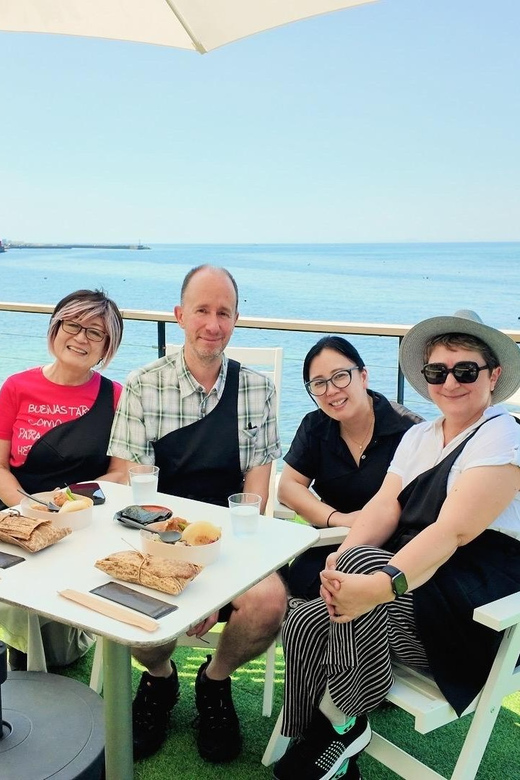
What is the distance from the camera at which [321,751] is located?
191cm

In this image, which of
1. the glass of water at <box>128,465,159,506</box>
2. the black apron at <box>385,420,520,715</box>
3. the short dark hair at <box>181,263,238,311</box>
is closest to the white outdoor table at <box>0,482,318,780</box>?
the glass of water at <box>128,465,159,506</box>

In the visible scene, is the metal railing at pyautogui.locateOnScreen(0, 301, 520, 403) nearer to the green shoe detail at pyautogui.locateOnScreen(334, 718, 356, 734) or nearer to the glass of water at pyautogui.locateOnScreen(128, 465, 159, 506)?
the glass of water at pyautogui.locateOnScreen(128, 465, 159, 506)

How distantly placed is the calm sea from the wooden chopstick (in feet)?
43.4

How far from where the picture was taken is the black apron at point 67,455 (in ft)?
8.87

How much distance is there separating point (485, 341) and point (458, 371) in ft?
0.52

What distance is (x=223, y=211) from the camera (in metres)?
51.4

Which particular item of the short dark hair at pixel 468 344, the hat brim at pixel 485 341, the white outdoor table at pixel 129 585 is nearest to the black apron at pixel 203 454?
the white outdoor table at pixel 129 585

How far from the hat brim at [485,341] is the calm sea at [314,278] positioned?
12.3 meters

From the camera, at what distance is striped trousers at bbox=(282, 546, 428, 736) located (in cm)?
185

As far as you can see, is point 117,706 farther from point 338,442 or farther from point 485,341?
point 485,341

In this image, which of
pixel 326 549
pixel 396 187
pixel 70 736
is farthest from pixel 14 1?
pixel 396 187

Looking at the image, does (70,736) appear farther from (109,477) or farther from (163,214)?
(163,214)

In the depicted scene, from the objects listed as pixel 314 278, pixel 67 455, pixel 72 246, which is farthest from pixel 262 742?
pixel 72 246

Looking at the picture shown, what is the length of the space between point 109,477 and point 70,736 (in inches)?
44.4
